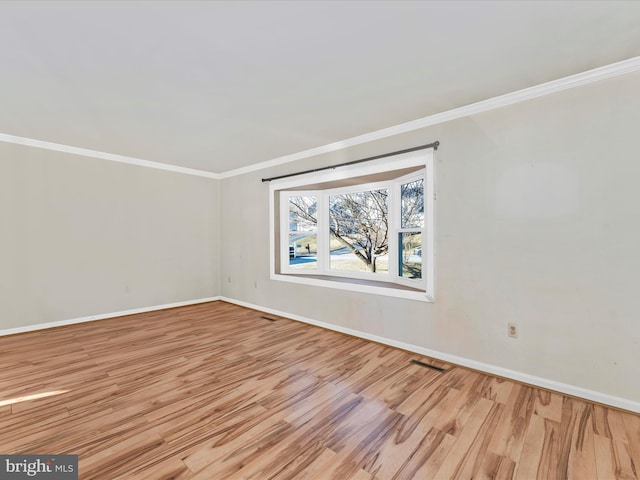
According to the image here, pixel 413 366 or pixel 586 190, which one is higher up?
pixel 586 190

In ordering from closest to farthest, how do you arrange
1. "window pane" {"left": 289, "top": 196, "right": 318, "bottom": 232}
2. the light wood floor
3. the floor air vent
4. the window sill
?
the light wood floor, the floor air vent, the window sill, "window pane" {"left": 289, "top": 196, "right": 318, "bottom": 232}

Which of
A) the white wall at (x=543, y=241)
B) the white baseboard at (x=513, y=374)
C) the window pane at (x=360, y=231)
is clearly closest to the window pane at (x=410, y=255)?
the window pane at (x=360, y=231)

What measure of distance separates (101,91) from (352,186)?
3027 millimetres

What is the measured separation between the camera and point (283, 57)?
1.96 metres

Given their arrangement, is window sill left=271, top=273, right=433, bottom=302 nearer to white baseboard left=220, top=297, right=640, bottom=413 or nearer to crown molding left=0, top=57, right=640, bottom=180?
white baseboard left=220, top=297, right=640, bottom=413

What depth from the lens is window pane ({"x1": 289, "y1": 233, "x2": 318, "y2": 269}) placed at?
15.6 ft

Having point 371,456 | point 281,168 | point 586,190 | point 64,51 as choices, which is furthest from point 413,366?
point 64,51

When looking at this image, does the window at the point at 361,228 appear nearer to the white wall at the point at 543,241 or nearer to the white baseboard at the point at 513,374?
the white wall at the point at 543,241

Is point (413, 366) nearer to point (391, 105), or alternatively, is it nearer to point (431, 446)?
point (431, 446)

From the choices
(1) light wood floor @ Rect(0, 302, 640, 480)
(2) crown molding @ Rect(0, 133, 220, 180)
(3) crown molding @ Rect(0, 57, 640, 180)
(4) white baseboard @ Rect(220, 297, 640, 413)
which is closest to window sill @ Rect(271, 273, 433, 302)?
(4) white baseboard @ Rect(220, 297, 640, 413)

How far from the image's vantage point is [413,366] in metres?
2.73

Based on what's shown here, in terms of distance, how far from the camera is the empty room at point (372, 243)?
5.33ft

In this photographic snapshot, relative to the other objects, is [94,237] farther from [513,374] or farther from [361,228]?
[513,374]

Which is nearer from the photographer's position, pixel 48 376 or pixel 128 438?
pixel 128 438
